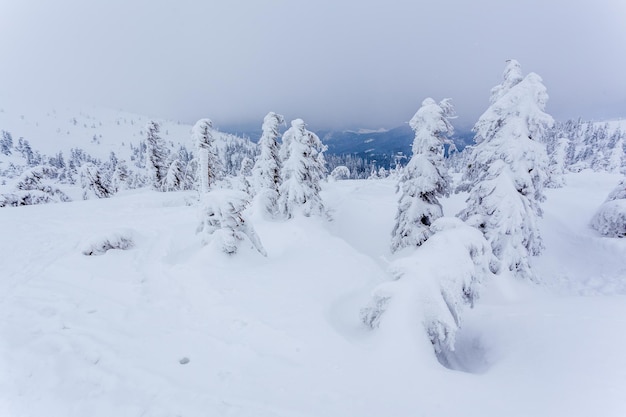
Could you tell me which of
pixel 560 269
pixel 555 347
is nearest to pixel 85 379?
pixel 555 347

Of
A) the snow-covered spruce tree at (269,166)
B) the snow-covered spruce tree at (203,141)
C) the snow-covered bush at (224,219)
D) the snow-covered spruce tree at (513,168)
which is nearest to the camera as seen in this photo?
the snow-covered bush at (224,219)

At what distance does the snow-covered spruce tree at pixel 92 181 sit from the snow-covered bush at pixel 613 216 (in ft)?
167

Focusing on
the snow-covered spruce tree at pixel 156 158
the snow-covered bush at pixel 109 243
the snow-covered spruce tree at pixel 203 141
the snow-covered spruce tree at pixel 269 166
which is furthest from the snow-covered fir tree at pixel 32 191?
the snow-covered bush at pixel 109 243

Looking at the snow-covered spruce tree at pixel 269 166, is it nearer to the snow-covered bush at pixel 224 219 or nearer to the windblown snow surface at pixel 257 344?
the windblown snow surface at pixel 257 344

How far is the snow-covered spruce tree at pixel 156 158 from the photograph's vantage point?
35281mm

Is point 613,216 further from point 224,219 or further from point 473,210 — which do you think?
point 224,219

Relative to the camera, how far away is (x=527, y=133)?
1234 cm

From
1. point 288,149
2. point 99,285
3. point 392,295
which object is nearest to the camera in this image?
point 392,295

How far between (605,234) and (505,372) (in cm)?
2161

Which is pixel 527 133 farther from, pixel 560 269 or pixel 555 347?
pixel 560 269

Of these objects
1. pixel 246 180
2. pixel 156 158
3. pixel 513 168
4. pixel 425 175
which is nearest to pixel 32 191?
pixel 156 158

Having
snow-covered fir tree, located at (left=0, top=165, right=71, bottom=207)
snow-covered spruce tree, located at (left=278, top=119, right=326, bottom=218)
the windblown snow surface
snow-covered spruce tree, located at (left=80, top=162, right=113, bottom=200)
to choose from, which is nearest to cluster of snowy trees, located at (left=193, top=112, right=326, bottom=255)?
snow-covered spruce tree, located at (left=278, top=119, right=326, bottom=218)

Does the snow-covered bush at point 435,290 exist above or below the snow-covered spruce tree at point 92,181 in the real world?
above

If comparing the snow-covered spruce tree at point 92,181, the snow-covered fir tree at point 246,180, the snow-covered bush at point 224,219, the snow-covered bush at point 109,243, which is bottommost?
the snow-covered spruce tree at point 92,181
